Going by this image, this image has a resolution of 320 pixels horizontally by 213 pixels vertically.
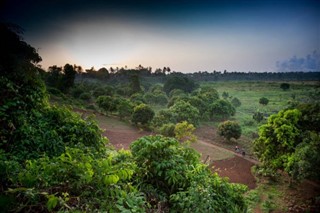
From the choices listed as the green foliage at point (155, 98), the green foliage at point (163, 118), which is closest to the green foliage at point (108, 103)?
the green foliage at point (163, 118)

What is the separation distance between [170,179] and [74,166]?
234 centimetres

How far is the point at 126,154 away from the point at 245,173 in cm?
1659

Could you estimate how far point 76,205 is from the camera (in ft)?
9.61

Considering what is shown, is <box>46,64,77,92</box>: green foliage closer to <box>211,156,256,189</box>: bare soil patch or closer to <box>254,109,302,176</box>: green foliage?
<box>211,156,256,189</box>: bare soil patch

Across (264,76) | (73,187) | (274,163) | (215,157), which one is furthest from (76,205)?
(264,76)

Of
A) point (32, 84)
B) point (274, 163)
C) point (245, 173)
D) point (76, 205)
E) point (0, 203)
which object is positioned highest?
point (32, 84)

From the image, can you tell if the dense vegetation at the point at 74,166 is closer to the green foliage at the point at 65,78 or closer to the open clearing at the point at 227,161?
the open clearing at the point at 227,161

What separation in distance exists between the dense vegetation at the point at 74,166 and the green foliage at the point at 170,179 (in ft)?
0.07

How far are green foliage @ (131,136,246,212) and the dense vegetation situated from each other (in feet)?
0.07

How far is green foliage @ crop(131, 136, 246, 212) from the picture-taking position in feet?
16.0

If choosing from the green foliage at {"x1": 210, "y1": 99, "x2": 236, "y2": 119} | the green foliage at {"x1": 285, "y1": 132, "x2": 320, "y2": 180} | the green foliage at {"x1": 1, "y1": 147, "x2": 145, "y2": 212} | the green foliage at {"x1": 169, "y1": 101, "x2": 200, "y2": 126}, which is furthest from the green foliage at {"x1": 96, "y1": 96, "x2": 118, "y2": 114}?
the green foliage at {"x1": 1, "y1": 147, "x2": 145, "y2": 212}

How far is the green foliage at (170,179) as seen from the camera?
4.87 metres

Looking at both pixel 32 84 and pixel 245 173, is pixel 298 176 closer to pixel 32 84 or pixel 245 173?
pixel 245 173

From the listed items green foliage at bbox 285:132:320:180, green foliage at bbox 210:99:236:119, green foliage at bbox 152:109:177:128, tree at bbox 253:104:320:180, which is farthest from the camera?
green foliage at bbox 210:99:236:119
